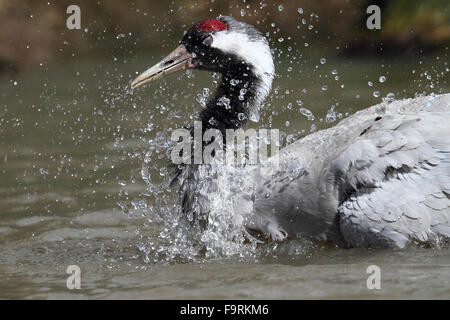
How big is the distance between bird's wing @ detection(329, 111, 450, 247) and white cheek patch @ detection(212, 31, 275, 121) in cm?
98

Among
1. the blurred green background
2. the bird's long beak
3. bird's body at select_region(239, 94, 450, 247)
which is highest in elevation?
the blurred green background

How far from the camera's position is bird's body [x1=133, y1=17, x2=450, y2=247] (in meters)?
5.74

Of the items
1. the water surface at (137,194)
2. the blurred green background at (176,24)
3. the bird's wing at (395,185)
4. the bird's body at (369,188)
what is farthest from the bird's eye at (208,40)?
the blurred green background at (176,24)

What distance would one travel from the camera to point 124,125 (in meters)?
10.1

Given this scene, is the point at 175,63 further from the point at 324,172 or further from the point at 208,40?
the point at 324,172

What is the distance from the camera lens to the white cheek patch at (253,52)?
253 inches

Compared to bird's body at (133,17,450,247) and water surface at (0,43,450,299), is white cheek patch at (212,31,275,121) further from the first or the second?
water surface at (0,43,450,299)

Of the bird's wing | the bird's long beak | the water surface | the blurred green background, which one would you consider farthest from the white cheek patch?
the blurred green background

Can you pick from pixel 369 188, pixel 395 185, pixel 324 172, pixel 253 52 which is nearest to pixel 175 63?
pixel 253 52

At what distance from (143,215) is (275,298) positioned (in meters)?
2.55

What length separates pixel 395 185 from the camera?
578cm

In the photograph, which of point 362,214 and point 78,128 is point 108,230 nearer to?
point 362,214

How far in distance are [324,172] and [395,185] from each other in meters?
0.56

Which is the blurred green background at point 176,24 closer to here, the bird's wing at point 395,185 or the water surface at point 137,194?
the water surface at point 137,194
